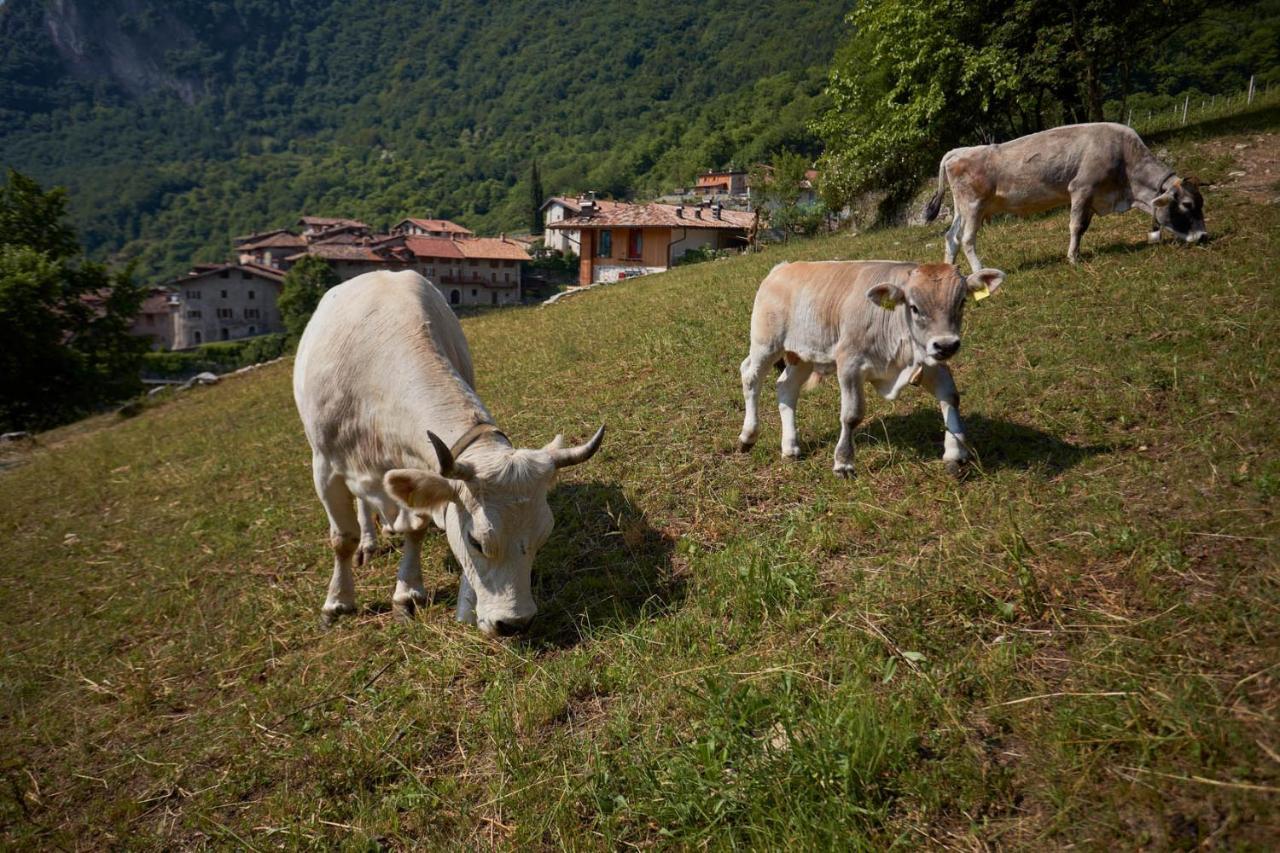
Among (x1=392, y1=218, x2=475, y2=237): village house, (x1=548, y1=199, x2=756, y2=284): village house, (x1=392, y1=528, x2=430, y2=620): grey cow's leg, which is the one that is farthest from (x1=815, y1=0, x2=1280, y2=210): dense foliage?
(x1=392, y1=218, x2=475, y2=237): village house

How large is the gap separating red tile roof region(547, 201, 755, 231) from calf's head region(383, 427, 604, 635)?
148 feet

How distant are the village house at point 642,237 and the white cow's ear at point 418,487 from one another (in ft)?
153

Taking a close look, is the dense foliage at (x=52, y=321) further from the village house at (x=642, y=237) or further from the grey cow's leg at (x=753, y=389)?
the grey cow's leg at (x=753, y=389)

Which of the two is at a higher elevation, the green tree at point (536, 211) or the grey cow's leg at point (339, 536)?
the green tree at point (536, 211)

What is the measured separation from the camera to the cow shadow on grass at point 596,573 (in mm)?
4480

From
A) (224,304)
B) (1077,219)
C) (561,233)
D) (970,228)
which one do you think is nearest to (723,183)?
(561,233)

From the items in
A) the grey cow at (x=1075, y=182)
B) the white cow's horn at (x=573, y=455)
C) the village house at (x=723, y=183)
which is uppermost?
the village house at (x=723, y=183)

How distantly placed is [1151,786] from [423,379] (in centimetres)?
443

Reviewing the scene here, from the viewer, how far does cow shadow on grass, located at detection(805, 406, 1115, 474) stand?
16.4 feet

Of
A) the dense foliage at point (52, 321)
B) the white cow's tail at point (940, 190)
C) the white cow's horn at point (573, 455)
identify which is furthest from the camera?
the dense foliage at point (52, 321)

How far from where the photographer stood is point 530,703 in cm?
367

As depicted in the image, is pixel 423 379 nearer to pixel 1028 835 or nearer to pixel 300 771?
pixel 300 771

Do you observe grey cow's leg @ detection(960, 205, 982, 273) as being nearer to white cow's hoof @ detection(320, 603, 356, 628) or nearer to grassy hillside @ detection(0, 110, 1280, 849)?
grassy hillside @ detection(0, 110, 1280, 849)

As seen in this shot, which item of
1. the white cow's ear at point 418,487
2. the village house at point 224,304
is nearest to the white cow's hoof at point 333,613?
the white cow's ear at point 418,487
